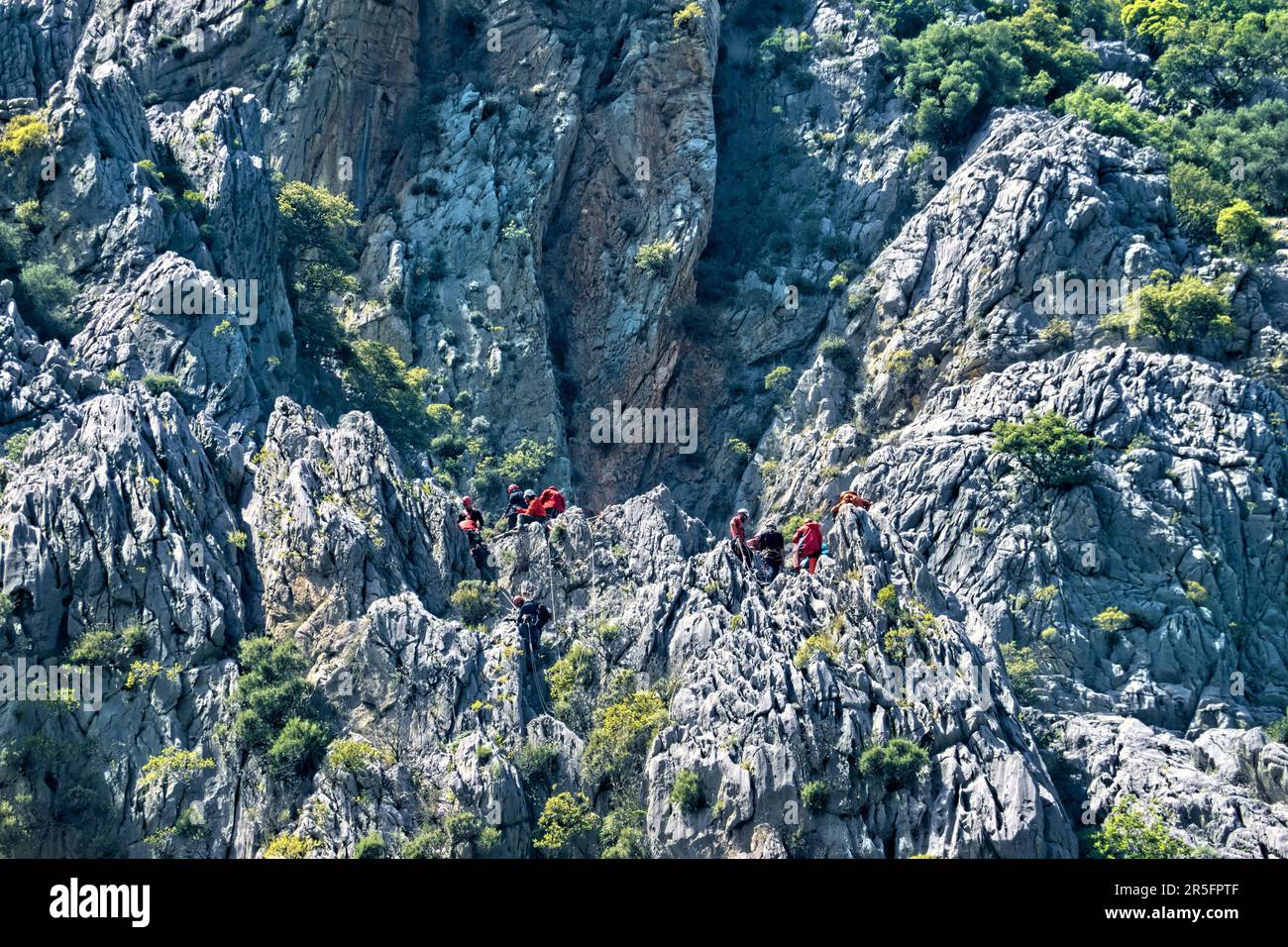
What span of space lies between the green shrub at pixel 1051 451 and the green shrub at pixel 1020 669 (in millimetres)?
7448

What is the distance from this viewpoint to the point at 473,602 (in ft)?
215

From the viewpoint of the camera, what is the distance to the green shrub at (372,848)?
54.6 metres

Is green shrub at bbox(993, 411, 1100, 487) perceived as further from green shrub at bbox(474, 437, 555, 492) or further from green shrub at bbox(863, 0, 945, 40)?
green shrub at bbox(863, 0, 945, 40)

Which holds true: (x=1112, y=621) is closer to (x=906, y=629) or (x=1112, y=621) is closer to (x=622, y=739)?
(x=906, y=629)

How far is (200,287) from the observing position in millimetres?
73062

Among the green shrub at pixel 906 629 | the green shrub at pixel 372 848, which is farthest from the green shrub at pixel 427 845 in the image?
the green shrub at pixel 906 629

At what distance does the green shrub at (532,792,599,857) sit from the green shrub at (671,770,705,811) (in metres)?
2.70

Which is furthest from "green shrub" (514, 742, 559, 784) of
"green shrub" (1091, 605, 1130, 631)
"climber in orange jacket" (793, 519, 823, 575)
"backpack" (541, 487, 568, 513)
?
"green shrub" (1091, 605, 1130, 631)

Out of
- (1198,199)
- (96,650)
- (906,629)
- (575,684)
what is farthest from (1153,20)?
(96,650)

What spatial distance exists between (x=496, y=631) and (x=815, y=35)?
1808 inches

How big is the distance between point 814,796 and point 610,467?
101 feet
